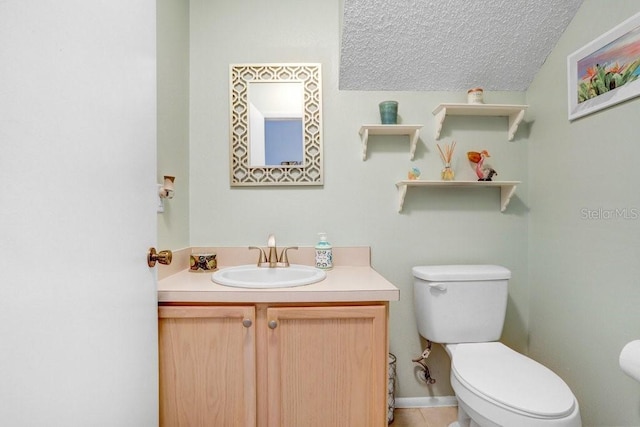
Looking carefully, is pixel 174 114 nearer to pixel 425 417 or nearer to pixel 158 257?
pixel 158 257

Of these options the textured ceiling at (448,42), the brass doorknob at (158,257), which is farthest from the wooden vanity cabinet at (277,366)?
the textured ceiling at (448,42)

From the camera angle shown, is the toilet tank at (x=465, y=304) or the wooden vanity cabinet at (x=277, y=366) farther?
the toilet tank at (x=465, y=304)

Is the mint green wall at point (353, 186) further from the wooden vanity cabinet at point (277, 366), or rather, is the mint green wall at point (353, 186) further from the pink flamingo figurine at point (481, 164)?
the wooden vanity cabinet at point (277, 366)

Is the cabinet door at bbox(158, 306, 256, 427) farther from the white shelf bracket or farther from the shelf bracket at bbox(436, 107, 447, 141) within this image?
the shelf bracket at bbox(436, 107, 447, 141)

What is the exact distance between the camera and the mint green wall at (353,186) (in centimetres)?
164

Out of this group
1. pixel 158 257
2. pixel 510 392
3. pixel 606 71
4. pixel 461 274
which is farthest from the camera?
pixel 461 274

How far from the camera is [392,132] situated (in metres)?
1.65

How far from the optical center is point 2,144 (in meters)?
0.42

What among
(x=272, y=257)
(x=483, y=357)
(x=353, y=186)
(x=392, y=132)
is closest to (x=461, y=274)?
(x=483, y=357)

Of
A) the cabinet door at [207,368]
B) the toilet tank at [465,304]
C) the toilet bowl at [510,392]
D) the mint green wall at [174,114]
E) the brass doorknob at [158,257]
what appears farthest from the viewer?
the toilet tank at [465,304]

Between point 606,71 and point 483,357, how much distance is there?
51.1 inches

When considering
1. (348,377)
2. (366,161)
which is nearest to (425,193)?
(366,161)

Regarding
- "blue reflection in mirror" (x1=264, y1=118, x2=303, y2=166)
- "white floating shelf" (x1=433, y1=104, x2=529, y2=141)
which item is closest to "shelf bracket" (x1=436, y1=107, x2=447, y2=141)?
"white floating shelf" (x1=433, y1=104, x2=529, y2=141)

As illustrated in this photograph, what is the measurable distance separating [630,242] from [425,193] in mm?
833
